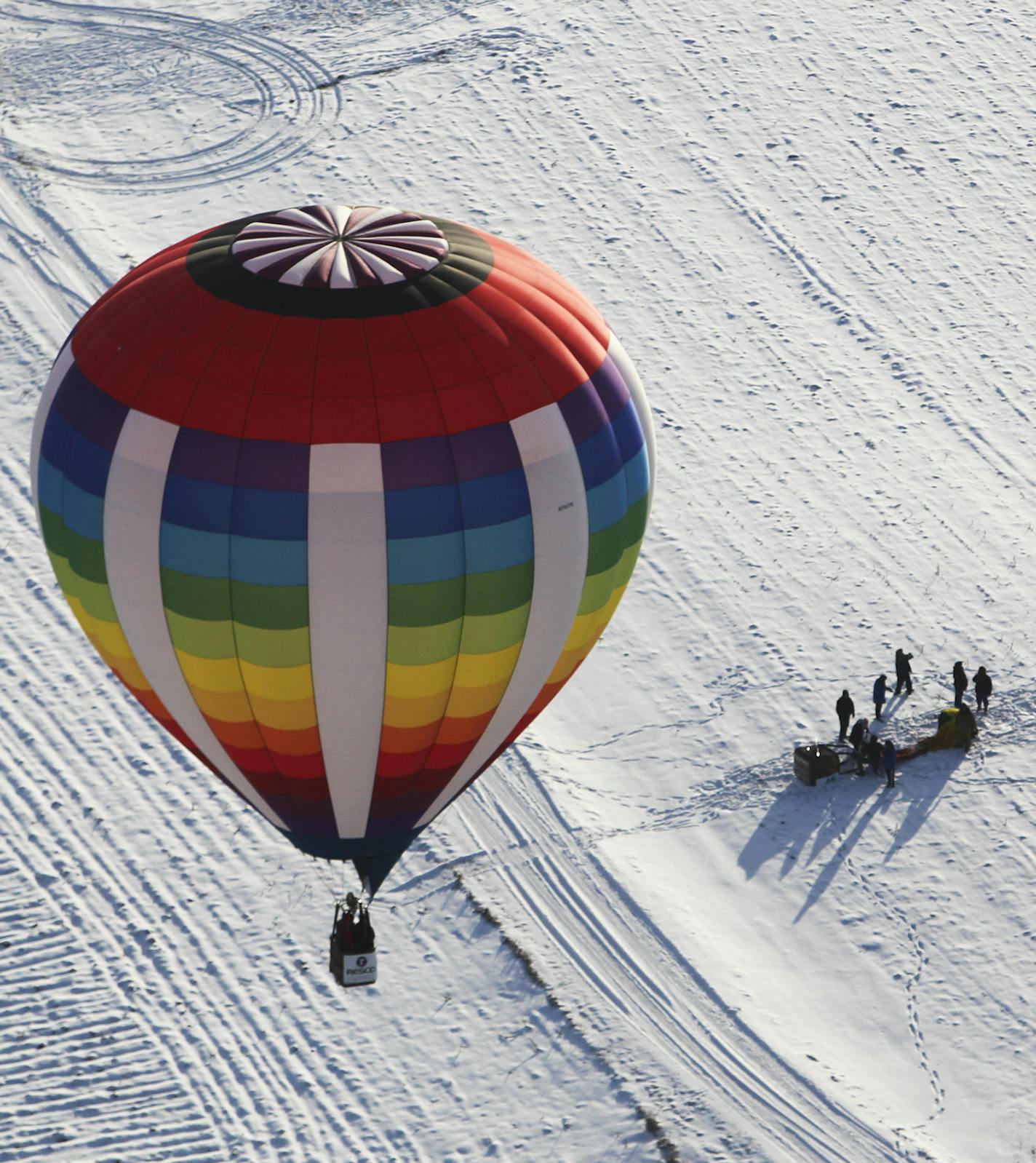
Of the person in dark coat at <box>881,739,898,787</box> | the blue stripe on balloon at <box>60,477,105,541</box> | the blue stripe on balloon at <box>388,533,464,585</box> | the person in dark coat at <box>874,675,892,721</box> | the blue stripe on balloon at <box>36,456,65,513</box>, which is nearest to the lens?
the blue stripe on balloon at <box>388,533,464,585</box>

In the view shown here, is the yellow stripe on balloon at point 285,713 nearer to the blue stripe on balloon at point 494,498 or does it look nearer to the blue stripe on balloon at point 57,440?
the blue stripe on balloon at point 494,498

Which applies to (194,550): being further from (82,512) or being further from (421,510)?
(421,510)

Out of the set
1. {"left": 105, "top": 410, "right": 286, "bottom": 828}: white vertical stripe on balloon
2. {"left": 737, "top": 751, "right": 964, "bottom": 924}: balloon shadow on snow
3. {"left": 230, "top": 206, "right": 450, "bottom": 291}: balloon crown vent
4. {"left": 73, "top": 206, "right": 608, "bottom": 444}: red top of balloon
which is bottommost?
{"left": 737, "top": 751, "right": 964, "bottom": 924}: balloon shadow on snow

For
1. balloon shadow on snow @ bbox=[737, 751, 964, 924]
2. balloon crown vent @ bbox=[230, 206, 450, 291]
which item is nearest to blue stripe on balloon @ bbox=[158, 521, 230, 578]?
balloon crown vent @ bbox=[230, 206, 450, 291]

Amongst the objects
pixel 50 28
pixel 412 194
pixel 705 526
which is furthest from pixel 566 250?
pixel 50 28

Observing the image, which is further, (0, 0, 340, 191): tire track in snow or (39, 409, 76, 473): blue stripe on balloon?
(0, 0, 340, 191): tire track in snow

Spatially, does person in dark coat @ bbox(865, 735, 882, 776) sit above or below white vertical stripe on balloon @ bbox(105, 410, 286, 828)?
below

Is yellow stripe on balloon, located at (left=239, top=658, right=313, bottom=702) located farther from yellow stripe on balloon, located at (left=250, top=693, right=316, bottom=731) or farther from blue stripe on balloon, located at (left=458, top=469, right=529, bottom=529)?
blue stripe on balloon, located at (left=458, top=469, right=529, bottom=529)
